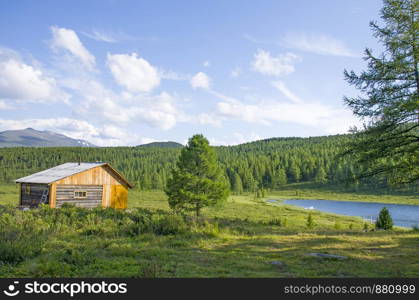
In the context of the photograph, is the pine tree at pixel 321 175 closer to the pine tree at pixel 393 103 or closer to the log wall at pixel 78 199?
the log wall at pixel 78 199

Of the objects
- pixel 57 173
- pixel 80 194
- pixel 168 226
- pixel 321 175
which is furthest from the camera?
pixel 321 175

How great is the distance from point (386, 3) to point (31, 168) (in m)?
193

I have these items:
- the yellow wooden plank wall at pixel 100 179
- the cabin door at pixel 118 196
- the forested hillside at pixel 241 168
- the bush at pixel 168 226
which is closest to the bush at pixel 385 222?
the bush at pixel 168 226

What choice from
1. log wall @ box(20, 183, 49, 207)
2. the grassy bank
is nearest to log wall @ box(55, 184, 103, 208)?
log wall @ box(20, 183, 49, 207)

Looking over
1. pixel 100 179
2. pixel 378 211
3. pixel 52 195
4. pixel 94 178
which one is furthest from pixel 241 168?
pixel 52 195

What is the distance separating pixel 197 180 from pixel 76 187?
1246 centimetres

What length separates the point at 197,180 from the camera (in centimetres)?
3169

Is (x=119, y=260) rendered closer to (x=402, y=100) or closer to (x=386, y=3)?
(x=402, y=100)

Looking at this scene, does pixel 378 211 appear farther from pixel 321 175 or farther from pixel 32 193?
pixel 321 175

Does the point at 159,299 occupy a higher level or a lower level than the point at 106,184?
lower

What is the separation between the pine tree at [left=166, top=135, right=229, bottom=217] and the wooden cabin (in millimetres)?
7070

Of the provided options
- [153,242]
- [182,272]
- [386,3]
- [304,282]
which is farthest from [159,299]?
[386,3]

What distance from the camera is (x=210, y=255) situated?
10297mm

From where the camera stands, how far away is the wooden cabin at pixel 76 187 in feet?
103
